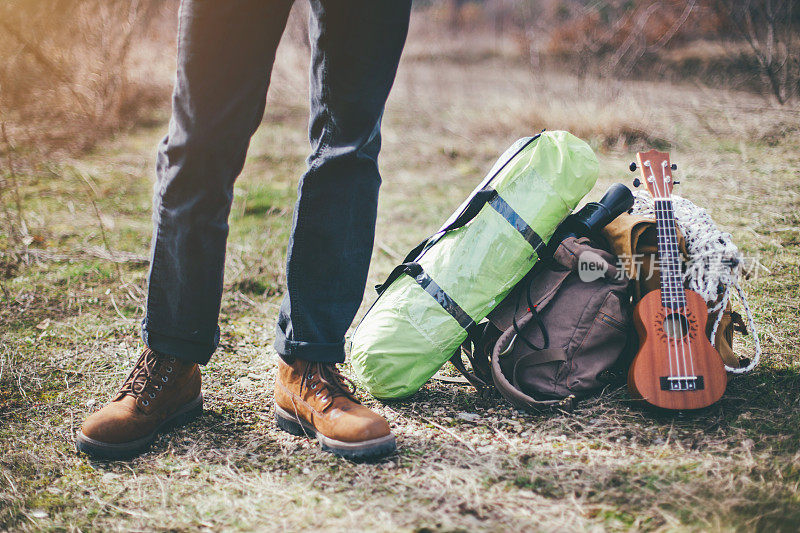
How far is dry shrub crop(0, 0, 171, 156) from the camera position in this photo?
15.7ft

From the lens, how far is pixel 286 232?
3.62 m

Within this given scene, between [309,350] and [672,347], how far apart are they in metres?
1.11

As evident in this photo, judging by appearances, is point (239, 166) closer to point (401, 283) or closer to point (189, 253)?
point (189, 253)

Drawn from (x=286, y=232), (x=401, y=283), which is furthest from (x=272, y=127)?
(x=401, y=283)

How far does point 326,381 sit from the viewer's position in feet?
5.70

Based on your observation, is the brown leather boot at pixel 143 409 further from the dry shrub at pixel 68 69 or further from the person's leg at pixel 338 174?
the dry shrub at pixel 68 69

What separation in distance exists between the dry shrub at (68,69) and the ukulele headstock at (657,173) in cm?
A: 458

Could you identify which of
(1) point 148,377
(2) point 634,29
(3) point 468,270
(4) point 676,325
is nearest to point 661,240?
(4) point 676,325

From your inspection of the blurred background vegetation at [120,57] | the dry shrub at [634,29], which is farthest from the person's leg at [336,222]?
the dry shrub at [634,29]

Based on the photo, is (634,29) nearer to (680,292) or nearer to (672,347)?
(680,292)

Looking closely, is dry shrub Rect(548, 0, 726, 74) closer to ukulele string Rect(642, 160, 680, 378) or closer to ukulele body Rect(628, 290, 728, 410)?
ukulele string Rect(642, 160, 680, 378)

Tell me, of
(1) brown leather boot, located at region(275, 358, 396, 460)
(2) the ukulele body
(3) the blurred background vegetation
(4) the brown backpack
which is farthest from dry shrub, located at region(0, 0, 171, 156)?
(2) the ukulele body

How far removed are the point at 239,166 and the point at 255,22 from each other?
381mm

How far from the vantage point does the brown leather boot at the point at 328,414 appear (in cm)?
163
